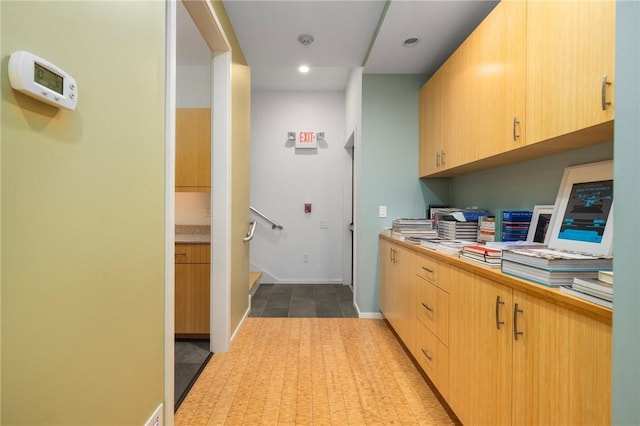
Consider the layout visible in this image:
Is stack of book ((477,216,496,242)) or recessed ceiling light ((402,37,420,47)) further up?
recessed ceiling light ((402,37,420,47))

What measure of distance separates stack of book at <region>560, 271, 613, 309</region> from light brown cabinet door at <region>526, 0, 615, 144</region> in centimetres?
57

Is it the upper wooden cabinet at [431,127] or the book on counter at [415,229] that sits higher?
the upper wooden cabinet at [431,127]

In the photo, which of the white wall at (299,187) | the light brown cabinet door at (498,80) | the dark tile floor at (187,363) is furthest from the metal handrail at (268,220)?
the light brown cabinet door at (498,80)

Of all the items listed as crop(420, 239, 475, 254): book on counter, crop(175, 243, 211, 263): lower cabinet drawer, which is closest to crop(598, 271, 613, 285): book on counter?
crop(420, 239, 475, 254): book on counter

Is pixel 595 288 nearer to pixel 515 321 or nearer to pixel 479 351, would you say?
pixel 515 321

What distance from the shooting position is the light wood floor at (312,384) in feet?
5.31

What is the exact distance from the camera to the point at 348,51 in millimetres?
2748

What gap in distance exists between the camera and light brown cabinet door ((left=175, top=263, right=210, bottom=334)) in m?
2.49

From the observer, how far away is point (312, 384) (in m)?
1.91

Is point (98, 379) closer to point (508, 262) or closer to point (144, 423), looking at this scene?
point (144, 423)

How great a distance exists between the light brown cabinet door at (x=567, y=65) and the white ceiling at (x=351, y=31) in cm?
82

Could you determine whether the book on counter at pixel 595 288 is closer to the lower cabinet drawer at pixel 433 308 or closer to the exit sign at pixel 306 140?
the lower cabinet drawer at pixel 433 308

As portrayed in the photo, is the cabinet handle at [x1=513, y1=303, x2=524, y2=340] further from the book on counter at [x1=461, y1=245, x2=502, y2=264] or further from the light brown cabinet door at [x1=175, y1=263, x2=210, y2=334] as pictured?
the light brown cabinet door at [x1=175, y1=263, x2=210, y2=334]

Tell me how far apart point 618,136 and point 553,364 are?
0.71m
